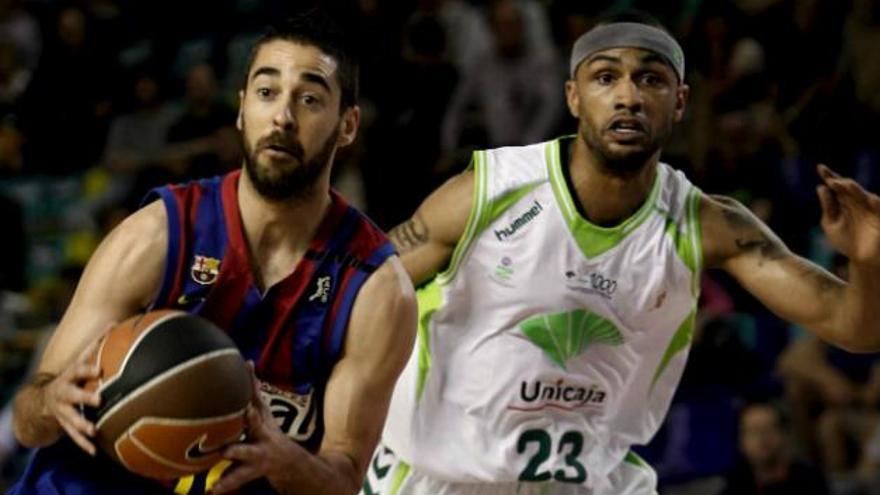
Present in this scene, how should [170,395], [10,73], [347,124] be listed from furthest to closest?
[10,73], [347,124], [170,395]

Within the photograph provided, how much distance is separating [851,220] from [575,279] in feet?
3.06

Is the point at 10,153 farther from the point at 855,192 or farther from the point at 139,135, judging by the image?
the point at 855,192

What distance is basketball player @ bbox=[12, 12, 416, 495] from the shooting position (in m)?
4.84

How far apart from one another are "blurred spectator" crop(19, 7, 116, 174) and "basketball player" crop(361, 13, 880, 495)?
5735 mm

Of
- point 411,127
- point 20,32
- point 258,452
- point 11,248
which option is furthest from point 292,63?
point 20,32

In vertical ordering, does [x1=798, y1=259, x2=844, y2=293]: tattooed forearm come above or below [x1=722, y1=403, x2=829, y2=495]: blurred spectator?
above

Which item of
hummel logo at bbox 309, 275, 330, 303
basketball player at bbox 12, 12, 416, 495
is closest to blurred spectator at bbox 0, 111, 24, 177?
basketball player at bbox 12, 12, 416, 495

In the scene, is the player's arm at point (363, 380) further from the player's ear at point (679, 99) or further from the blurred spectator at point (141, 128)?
the blurred spectator at point (141, 128)

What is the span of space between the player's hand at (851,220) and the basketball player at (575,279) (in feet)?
1.23

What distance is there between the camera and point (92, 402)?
4.45m

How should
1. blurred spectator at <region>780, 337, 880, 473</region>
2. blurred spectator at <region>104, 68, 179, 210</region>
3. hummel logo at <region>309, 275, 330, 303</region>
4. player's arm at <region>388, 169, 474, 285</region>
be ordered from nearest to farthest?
1. hummel logo at <region>309, 275, 330, 303</region>
2. player's arm at <region>388, 169, 474, 285</region>
3. blurred spectator at <region>780, 337, 880, 473</region>
4. blurred spectator at <region>104, 68, 179, 210</region>

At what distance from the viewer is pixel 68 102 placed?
11430mm

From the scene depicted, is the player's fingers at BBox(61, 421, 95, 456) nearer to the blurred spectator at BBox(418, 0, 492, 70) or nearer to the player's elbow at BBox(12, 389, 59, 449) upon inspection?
the player's elbow at BBox(12, 389, 59, 449)

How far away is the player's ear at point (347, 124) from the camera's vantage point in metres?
5.16
